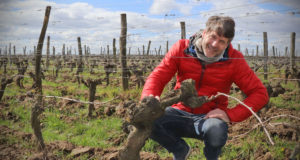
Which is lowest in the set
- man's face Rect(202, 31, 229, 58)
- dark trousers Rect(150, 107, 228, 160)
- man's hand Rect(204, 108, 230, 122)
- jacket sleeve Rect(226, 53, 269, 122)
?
dark trousers Rect(150, 107, 228, 160)

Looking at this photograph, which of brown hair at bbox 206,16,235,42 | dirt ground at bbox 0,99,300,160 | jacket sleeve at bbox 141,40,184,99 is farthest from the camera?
dirt ground at bbox 0,99,300,160

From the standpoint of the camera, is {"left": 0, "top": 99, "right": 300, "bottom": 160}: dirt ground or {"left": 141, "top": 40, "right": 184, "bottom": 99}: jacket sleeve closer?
{"left": 141, "top": 40, "right": 184, "bottom": 99}: jacket sleeve

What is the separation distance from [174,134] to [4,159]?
2295mm

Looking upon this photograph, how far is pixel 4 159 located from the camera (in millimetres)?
2939

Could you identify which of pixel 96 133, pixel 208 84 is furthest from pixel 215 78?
pixel 96 133

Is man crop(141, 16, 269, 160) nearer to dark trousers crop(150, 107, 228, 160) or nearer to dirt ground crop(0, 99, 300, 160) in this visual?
dark trousers crop(150, 107, 228, 160)

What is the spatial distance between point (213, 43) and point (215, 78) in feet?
1.26

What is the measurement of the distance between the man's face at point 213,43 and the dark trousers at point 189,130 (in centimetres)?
57

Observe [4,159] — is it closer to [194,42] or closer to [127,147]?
[127,147]

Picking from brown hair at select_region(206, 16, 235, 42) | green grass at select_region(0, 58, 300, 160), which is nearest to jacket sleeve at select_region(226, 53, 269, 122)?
brown hair at select_region(206, 16, 235, 42)

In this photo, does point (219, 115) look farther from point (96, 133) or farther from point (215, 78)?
point (96, 133)

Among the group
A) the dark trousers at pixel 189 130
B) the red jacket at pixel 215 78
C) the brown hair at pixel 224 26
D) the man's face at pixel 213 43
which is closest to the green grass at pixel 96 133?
the dark trousers at pixel 189 130

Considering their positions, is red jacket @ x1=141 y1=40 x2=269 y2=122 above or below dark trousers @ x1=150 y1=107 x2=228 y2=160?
above

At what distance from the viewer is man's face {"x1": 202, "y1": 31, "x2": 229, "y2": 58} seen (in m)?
1.87
